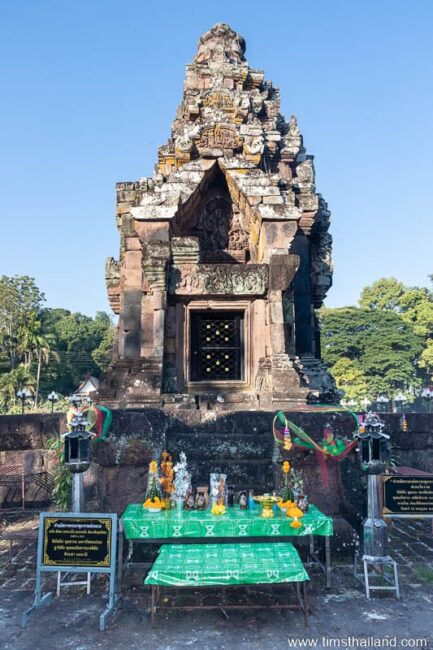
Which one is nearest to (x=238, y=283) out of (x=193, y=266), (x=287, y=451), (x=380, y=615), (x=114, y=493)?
(x=193, y=266)

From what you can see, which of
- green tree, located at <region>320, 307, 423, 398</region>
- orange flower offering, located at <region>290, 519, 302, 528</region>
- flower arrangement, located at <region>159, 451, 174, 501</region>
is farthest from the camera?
green tree, located at <region>320, 307, 423, 398</region>

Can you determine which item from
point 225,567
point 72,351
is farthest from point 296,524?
point 72,351

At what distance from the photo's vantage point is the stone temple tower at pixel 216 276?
1027cm

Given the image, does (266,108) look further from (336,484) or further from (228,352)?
(336,484)

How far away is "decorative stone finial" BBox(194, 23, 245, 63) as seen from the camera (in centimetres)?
1534

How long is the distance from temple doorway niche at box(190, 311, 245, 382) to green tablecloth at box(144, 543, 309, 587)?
593cm

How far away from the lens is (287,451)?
7055 millimetres

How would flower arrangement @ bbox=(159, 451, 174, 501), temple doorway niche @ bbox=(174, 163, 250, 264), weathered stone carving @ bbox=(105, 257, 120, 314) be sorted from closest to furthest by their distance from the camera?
flower arrangement @ bbox=(159, 451, 174, 501)
temple doorway niche @ bbox=(174, 163, 250, 264)
weathered stone carving @ bbox=(105, 257, 120, 314)

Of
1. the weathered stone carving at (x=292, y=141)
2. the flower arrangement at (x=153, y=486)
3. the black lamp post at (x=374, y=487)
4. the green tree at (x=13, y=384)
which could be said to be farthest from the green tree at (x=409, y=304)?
the flower arrangement at (x=153, y=486)

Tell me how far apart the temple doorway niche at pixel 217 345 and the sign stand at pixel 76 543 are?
5789 mm

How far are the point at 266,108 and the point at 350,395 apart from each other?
145 feet

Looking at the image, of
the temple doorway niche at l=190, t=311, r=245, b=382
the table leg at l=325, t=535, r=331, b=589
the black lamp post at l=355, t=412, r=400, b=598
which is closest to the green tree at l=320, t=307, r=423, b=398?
the temple doorway niche at l=190, t=311, r=245, b=382

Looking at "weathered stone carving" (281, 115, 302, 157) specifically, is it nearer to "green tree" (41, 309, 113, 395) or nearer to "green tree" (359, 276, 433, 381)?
"green tree" (41, 309, 113, 395)

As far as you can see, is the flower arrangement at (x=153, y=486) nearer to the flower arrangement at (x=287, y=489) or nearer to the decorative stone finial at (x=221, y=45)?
the flower arrangement at (x=287, y=489)
